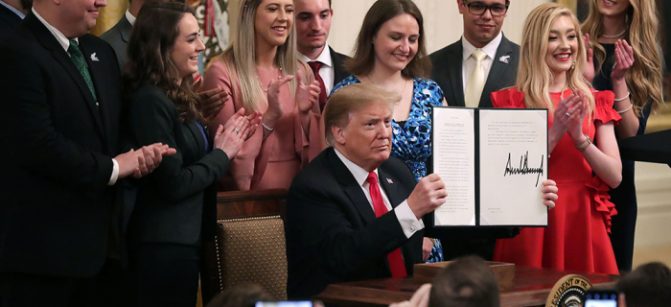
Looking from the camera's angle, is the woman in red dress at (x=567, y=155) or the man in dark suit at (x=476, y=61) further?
the man in dark suit at (x=476, y=61)

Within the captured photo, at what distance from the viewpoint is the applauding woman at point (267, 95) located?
18.5ft

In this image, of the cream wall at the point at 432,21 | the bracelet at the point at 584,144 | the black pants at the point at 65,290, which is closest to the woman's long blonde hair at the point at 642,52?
the bracelet at the point at 584,144

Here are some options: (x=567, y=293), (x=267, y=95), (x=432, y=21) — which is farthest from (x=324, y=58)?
(x=432, y=21)

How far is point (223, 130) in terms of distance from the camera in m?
5.39

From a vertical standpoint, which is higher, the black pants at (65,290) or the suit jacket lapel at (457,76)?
the suit jacket lapel at (457,76)

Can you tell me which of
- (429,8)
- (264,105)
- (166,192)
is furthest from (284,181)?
(429,8)

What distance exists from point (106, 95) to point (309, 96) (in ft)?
3.34

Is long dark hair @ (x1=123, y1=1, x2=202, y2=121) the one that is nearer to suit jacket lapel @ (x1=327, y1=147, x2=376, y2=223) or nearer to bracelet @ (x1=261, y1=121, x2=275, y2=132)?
bracelet @ (x1=261, y1=121, x2=275, y2=132)

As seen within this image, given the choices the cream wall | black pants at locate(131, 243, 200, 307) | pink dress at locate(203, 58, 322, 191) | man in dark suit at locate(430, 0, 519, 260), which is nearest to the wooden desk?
black pants at locate(131, 243, 200, 307)

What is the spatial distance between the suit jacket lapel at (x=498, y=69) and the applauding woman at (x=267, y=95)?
2.57 ft

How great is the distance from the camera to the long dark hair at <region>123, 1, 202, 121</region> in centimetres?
511

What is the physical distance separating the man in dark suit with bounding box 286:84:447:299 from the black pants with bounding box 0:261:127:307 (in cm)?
67

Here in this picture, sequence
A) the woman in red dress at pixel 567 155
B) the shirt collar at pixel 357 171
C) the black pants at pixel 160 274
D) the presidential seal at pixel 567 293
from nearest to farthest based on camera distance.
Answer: the presidential seal at pixel 567 293 → the shirt collar at pixel 357 171 → the black pants at pixel 160 274 → the woman in red dress at pixel 567 155

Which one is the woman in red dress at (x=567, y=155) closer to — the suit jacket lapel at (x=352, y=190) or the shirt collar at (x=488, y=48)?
the shirt collar at (x=488, y=48)
